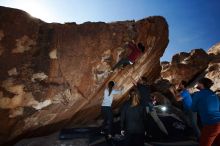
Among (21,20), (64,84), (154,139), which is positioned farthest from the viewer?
(154,139)

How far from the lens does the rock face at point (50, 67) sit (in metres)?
5.61

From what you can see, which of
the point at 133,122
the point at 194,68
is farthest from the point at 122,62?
the point at 194,68

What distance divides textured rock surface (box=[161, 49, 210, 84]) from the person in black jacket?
9579mm

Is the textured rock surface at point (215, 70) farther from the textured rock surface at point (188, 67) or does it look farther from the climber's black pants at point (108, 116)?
the climber's black pants at point (108, 116)

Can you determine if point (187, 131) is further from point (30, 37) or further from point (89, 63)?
point (30, 37)

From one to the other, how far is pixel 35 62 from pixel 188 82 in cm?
1151

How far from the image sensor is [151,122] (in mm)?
7531

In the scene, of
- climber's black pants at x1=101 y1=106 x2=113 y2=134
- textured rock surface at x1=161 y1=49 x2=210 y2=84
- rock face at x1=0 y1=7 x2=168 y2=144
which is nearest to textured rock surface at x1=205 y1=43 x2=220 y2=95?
textured rock surface at x1=161 y1=49 x2=210 y2=84

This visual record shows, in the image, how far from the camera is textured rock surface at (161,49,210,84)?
15.2m

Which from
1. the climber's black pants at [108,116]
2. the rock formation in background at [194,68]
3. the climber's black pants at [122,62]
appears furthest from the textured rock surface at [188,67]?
the climber's black pants at [108,116]

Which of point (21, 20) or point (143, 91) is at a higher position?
point (21, 20)

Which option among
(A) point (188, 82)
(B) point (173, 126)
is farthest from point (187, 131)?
(A) point (188, 82)

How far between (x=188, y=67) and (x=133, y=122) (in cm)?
1046

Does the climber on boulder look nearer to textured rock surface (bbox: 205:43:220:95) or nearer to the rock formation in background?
textured rock surface (bbox: 205:43:220:95)
